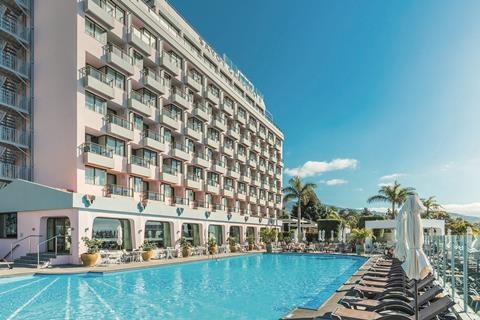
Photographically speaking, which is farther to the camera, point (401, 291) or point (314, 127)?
point (314, 127)

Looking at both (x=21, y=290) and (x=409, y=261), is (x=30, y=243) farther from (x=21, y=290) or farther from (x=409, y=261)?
(x=409, y=261)

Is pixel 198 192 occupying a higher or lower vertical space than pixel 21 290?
higher

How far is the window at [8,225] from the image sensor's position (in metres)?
24.8

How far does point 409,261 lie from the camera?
7.81 meters

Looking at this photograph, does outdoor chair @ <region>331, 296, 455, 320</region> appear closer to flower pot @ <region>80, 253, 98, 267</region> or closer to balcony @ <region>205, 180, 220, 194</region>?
flower pot @ <region>80, 253, 98, 267</region>

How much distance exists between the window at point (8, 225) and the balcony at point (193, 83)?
18.7 m

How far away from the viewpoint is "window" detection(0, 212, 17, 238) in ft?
81.2

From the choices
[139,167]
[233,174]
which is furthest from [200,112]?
[139,167]

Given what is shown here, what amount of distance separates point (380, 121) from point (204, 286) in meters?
17.0

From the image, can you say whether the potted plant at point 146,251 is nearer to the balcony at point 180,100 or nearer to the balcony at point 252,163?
the balcony at point 180,100

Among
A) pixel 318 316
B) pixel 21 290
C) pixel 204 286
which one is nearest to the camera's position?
pixel 318 316

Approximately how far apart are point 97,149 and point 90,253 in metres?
6.89

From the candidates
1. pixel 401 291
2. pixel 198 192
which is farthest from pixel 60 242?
pixel 401 291

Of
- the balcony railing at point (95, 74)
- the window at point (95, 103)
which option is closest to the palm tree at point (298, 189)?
the balcony railing at point (95, 74)
